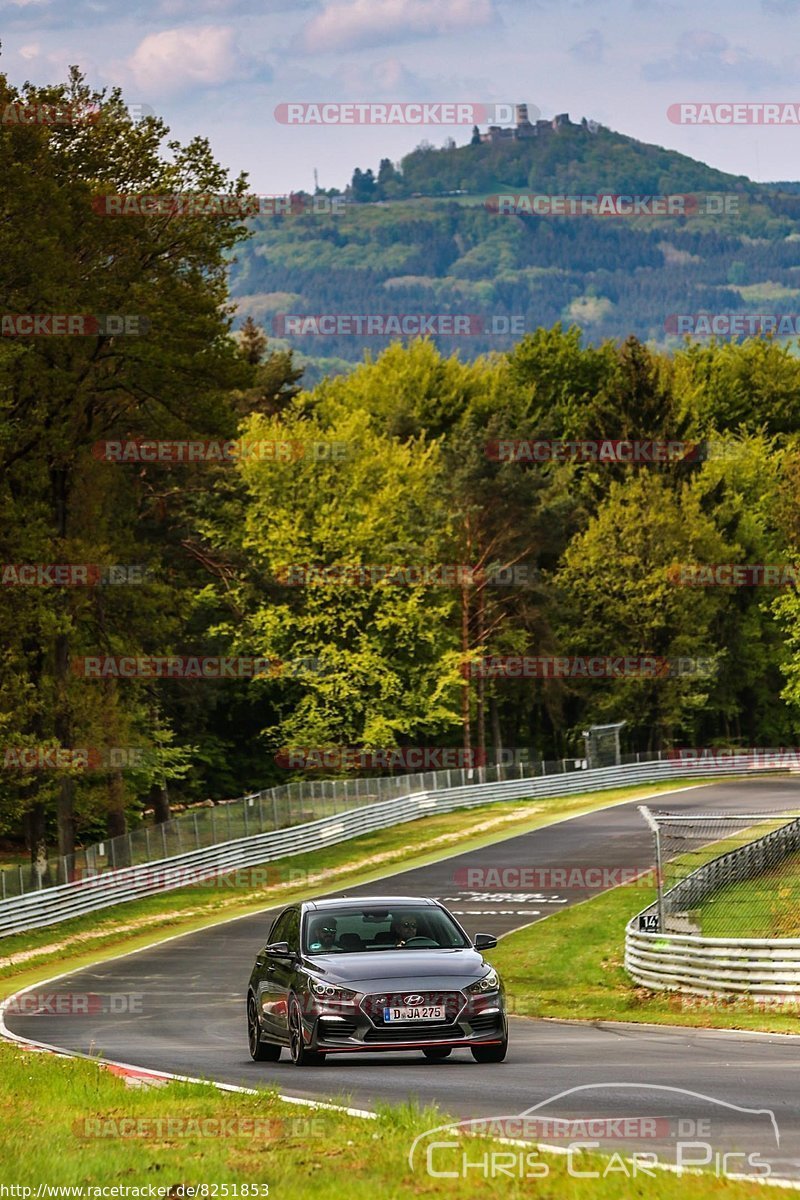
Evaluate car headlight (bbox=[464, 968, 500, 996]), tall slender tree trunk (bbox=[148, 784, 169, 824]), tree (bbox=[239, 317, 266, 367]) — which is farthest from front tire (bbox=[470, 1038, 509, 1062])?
tree (bbox=[239, 317, 266, 367])

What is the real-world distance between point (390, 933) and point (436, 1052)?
1271 millimetres

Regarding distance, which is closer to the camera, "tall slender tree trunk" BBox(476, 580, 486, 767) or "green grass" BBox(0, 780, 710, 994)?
"green grass" BBox(0, 780, 710, 994)

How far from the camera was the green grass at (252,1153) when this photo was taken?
839 cm

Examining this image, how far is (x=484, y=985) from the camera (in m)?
15.5

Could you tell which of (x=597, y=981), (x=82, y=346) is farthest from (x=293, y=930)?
(x=82, y=346)

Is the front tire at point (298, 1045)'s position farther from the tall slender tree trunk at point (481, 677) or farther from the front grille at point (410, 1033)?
the tall slender tree trunk at point (481, 677)

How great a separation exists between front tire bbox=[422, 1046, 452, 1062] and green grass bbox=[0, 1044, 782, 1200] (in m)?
2.83

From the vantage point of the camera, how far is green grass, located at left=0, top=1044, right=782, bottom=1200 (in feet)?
27.5

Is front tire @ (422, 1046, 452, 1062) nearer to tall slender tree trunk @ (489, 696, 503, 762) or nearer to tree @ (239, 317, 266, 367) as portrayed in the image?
tall slender tree trunk @ (489, 696, 503, 762)

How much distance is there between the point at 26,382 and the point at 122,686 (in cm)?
972

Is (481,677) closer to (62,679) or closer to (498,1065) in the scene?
(62,679)

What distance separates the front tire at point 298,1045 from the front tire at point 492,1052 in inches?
52.6

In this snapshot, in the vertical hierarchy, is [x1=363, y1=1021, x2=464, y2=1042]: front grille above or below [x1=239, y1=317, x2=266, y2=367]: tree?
below

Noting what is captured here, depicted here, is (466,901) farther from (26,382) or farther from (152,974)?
(26,382)
